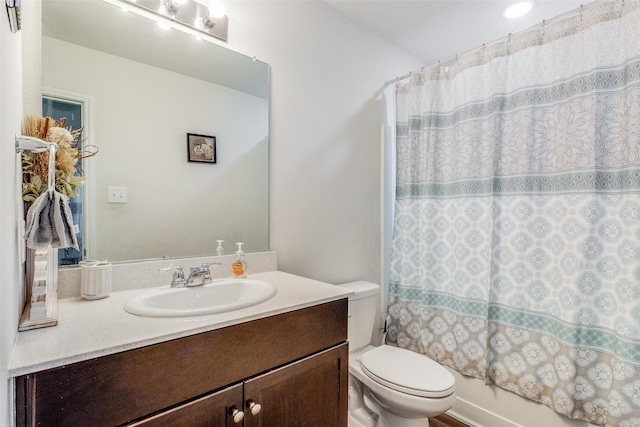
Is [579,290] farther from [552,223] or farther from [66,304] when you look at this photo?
[66,304]

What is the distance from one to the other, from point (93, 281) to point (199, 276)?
34 cm

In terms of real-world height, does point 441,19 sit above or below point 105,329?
above

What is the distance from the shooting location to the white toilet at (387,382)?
1.32m

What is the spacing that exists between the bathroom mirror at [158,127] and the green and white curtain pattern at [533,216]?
1042 mm

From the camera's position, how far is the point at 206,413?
829 mm

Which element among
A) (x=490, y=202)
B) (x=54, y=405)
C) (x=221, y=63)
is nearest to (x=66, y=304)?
(x=54, y=405)

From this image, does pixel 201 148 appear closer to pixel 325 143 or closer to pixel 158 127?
pixel 158 127

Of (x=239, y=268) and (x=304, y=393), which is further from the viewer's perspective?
(x=239, y=268)

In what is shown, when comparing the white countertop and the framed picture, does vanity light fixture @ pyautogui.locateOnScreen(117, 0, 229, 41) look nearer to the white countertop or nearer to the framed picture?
the framed picture

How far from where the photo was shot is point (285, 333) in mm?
1004

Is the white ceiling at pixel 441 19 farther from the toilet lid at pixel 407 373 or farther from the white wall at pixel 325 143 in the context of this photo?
the toilet lid at pixel 407 373

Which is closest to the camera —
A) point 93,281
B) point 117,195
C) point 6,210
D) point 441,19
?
point 6,210

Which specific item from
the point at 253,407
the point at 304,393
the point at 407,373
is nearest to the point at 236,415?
the point at 253,407

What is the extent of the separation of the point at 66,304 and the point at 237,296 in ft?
1.83
